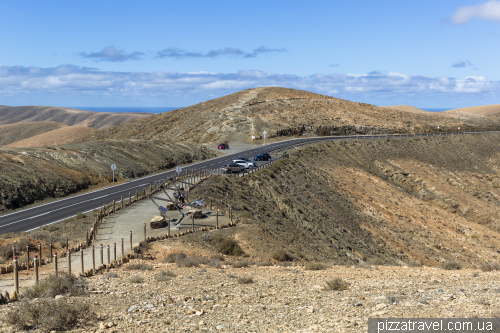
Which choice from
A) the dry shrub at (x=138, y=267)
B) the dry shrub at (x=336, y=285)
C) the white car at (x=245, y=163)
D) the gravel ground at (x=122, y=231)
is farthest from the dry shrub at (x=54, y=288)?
the white car at (x=245, y=163)

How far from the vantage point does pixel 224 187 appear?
37.8 m

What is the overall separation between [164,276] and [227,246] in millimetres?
6978

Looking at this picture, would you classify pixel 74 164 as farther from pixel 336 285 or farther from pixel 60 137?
pixel 60 137

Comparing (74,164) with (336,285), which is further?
(74,164)

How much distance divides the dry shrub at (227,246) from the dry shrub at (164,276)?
6080mm

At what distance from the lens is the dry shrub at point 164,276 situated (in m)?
15.7

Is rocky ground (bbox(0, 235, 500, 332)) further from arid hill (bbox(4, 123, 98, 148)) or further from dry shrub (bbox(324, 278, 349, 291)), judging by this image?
arid hill (bbox(4, 123, 98, 148))

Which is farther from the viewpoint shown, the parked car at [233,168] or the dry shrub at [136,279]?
the parked car at [233,168]

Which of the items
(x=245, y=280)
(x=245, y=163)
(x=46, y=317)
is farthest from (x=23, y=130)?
(x=46, y=317)

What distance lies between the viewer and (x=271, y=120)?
10388 cm

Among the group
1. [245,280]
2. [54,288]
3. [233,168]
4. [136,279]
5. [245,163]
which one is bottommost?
[245,280]

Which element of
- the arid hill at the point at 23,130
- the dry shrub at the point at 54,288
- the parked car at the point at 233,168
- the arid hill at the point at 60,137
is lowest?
the dry shrub at the point at 54,288

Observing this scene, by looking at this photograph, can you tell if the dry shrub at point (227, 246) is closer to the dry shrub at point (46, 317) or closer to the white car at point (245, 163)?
the dry shrub at point (46, 317)

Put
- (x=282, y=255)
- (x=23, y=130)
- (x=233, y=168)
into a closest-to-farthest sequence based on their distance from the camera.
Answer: (x=282, y=255)
(x=233, y=168)
(x=23, y=130)
